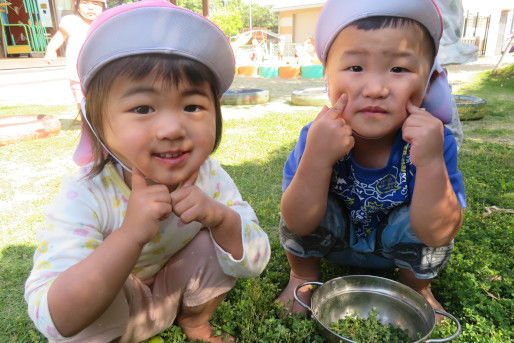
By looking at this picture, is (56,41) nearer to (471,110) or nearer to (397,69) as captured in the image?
(397,69)

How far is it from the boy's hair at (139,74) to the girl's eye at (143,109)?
0.29 ft

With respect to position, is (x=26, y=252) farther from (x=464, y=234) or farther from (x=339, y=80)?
(x=464, y=234)

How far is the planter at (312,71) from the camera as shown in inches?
552

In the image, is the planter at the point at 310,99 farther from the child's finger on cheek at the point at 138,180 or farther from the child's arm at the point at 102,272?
the child's arm at the point at 102,272

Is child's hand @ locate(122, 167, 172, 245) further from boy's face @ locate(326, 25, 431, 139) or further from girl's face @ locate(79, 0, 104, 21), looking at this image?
girl's face @ locate(79, 0, 104, 21)

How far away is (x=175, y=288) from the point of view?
1.68 m

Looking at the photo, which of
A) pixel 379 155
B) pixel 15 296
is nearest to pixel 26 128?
pixel 15 296

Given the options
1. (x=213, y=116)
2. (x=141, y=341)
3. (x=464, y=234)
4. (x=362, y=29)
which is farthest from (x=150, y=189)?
(x=464, y=234)

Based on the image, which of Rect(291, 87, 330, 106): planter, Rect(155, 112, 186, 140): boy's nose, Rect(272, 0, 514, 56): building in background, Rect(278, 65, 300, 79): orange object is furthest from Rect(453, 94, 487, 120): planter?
Rect(272, 0, 514, 56): building in background

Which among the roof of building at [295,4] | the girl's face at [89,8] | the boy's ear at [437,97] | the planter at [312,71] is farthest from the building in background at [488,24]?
the boy's ear at [437,97]

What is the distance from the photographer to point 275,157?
165 inches

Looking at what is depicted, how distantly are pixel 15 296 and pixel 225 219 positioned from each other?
1341mm

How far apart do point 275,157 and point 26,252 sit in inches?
97.2

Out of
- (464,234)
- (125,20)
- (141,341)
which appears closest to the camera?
(125,20)
